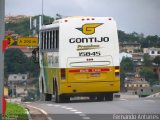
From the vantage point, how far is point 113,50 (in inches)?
1170

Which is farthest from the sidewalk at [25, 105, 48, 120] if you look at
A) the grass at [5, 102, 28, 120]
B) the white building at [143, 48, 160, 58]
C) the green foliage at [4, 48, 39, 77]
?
the white building at [143, 48, 160, 58]

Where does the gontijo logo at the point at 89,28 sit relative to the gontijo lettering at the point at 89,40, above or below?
above

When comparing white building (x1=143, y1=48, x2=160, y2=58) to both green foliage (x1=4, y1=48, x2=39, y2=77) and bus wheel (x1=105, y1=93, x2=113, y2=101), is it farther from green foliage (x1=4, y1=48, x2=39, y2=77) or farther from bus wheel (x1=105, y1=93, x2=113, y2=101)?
bus wheel (x1=105, y1=93, x2=113, y2=101)

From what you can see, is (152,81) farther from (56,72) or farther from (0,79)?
(0,79)

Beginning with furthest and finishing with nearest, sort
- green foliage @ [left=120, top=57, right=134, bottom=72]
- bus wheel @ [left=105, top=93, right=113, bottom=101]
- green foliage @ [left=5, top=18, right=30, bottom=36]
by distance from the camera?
green foliage @ [left=5, top=18, right=30, bottom=36] → green foliage @ [left=120, top=57, right=134, bottom=72] → bus wheel @ [left=105, top=93, right=113, bottom=101]

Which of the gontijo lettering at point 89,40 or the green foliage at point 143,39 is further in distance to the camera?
the green foliage at point 143,39

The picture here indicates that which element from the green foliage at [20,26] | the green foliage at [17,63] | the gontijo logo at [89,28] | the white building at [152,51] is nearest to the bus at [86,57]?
the gontijo logo at [89,28]

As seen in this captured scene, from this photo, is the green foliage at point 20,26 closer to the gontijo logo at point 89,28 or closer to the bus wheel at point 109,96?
the bus wheel at point 109,96

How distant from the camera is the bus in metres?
29.2

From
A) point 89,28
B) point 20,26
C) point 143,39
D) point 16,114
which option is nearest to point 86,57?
point 89,28

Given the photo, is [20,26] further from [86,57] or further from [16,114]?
[16,114]

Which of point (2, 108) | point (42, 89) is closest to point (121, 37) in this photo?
point (42, 89)

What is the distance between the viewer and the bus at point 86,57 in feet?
96.0

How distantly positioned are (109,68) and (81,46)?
143 centimetres
